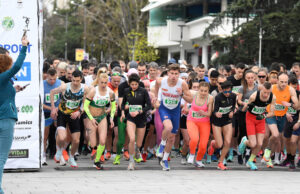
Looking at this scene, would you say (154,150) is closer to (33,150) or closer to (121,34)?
(33,150)

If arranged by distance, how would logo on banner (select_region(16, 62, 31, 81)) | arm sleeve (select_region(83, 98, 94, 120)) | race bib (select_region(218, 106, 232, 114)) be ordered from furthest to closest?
race bib (select_region(218, 106, 232, 114)) → arm sleeve (select_region(83, 98, 94, 120)) → logo on banner (select_region(16, 62, 31, 81))

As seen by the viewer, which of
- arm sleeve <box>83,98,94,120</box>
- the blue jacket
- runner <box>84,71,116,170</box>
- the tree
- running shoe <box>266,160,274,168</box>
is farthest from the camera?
the tree

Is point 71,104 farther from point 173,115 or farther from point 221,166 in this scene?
point 221,166

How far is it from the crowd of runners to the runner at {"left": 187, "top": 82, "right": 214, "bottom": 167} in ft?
0.07

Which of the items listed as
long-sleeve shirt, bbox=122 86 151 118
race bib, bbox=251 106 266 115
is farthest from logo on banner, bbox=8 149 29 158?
race bib, bbox=251 106 266 115

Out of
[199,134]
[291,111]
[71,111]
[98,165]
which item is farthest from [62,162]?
[291,111]

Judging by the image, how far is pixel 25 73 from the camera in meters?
11.5

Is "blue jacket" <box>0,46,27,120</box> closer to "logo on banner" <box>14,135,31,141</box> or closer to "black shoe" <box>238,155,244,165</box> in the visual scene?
"logo on banner" <box>14,135,31,141</box>

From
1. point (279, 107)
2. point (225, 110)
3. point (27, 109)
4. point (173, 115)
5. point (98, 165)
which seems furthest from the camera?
point (279, 107)

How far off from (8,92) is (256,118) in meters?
5.99

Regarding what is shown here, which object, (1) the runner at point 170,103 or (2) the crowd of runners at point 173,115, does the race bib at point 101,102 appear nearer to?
(2) the crowd of runners at point 173,115

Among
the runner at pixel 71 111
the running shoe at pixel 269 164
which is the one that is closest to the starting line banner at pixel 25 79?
the runner at pixel 71 111

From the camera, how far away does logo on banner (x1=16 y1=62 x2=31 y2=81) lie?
37.5ft

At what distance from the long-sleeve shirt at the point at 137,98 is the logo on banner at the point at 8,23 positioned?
264cm
